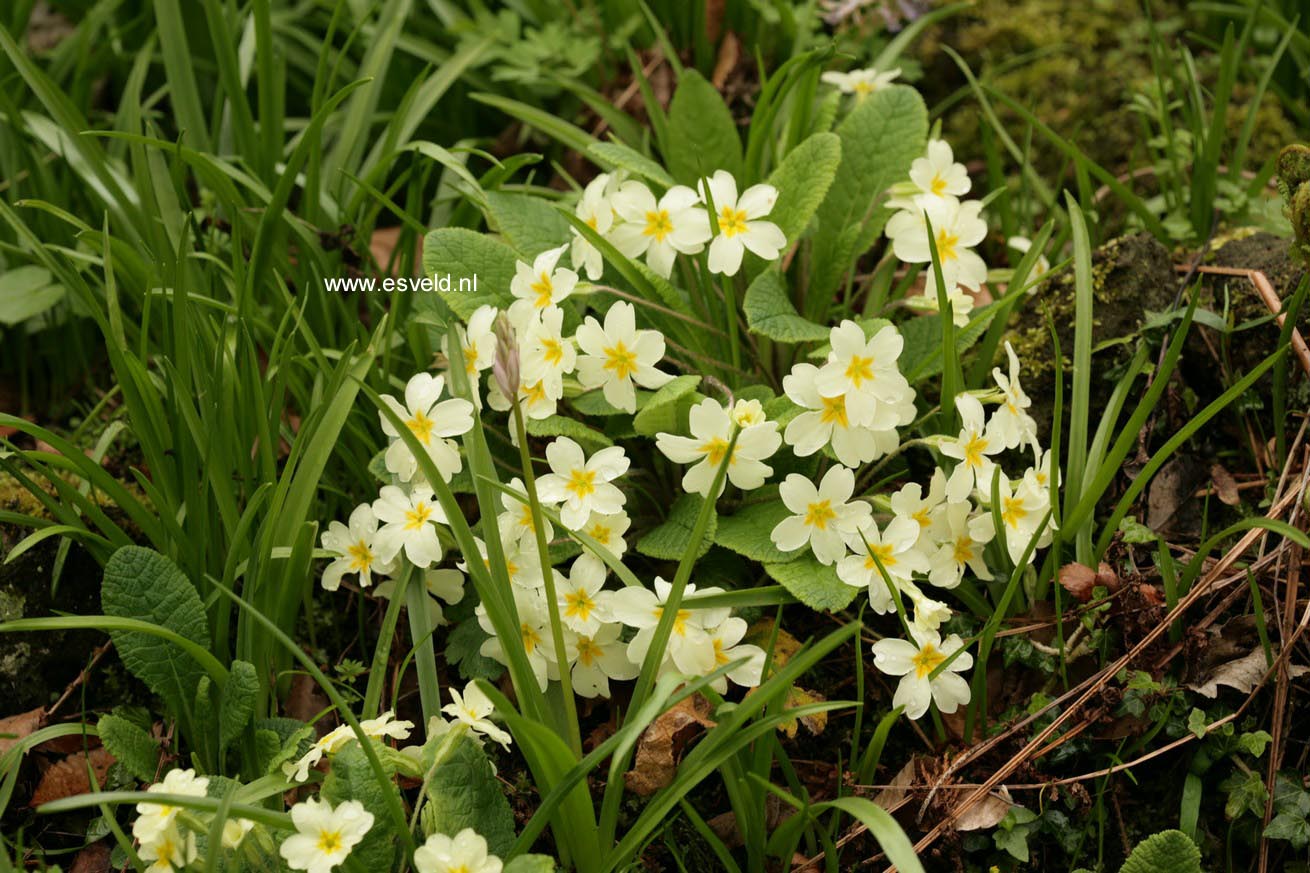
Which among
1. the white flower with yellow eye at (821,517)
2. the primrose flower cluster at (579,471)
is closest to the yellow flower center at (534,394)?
the primrose flower cluster at (579,471)

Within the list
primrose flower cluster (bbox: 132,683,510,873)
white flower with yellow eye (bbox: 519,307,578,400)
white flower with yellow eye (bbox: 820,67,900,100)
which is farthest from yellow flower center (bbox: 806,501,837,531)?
white flower with yellow eye (bbox: 820,67,900,100)

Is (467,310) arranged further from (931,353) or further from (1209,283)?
(1209,283)

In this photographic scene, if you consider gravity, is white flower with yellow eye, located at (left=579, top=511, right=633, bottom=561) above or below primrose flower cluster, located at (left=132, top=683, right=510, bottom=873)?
above

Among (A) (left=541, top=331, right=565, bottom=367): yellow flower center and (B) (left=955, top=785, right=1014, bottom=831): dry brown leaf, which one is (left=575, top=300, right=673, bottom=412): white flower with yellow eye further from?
(B) (left=955, top=785, right=1014, bottom=831): dry brown leaf

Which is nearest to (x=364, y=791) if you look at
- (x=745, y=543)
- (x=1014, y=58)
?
(x=745, y=543)

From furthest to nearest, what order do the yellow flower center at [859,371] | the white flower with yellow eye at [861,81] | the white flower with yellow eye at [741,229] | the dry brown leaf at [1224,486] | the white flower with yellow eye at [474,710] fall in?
the white flower with yellow eye at [861,81] < the dry brown leaf at [1224,486] < the white flower with yellow eye at [741,229] < the yellow flower center at [859,371] < the white flower with yellow eye at [474,710]

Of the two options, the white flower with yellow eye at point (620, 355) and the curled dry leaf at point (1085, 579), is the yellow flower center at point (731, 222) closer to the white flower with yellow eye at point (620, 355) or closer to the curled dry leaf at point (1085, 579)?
the white flower with yellow eye at point (620, 355)
